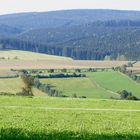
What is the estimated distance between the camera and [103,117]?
24516 millimetres

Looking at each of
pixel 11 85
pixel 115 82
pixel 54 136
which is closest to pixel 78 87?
pixel 115 82

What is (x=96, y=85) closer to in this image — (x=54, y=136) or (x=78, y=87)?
(x=78, y=87)

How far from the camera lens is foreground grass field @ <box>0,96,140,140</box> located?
14.8 metres

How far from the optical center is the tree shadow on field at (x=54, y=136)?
44.5 ft

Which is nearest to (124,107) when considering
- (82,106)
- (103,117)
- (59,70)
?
(82,106)

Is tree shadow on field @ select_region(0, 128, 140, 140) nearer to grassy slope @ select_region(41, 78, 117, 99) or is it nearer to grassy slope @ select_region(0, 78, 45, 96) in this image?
grassy slope @ select_region(0, 78, 45, 96)

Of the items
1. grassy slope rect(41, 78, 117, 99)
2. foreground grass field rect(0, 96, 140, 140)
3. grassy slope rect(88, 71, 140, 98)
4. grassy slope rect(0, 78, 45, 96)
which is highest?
foreground grass field rect(0, 96, 140, 140)

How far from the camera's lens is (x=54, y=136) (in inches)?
563

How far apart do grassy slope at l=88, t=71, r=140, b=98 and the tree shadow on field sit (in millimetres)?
83236

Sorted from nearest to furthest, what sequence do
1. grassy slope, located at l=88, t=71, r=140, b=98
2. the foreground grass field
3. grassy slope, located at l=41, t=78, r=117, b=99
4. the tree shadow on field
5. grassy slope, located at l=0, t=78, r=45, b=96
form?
1. the tree shadow on field
2. the foreground grass field
3. grassy slope, located at l=0, t=78, r=45, b=96
4. grassy slope, located at l=41, t=78, r=117, b=99
5. grassy slope, located at l=88, t=71, r=140, b=98

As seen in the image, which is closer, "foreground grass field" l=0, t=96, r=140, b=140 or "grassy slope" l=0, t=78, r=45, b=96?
"foreground grass field" l=0, t=96, r=140, b=140

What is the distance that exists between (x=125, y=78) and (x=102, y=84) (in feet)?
44.9

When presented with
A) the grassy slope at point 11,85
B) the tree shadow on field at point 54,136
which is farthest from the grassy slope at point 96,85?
the tree shadow on field at point 54,136

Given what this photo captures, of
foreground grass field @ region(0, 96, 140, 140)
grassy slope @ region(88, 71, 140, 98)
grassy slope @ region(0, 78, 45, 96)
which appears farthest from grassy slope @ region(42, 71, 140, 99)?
foreground grass field @ region(0, 96, 140, 140)
